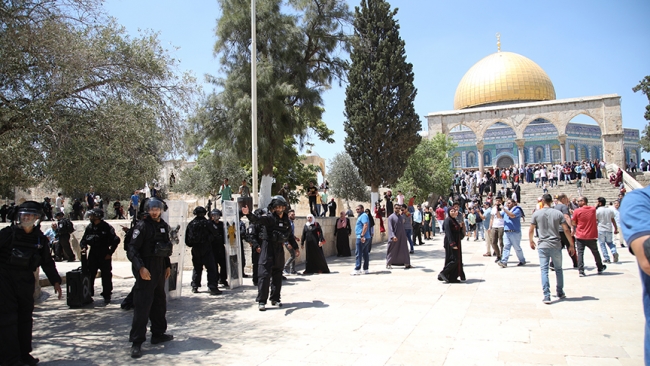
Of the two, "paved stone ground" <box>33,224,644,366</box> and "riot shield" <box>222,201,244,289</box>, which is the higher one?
"riot shield" <box>222,201,244,289</box>

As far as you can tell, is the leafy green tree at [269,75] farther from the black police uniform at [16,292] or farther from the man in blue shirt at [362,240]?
the black police uniform at [16,292]

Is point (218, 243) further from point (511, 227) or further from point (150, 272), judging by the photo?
point (511, 227)

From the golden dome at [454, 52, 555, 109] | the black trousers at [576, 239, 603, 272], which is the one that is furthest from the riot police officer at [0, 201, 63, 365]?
the golden dome at [454, 52, 555, 109]

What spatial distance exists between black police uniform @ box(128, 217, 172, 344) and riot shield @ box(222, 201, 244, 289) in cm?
361

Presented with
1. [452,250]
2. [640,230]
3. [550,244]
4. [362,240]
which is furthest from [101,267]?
[640,230]

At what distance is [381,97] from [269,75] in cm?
602

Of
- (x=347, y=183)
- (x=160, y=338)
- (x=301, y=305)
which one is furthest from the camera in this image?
(x=347, y=183)

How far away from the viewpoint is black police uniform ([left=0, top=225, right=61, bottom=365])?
449 centimetres

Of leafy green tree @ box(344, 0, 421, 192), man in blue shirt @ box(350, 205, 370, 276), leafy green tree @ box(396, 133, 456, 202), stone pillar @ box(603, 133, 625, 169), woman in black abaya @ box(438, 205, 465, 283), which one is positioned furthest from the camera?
stone pillar @ box(603, 133, 625, 169)

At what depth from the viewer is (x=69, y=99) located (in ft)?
23.1

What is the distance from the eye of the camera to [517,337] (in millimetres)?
5359

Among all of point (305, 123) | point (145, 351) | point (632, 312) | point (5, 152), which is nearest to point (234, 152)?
point (305, 123)

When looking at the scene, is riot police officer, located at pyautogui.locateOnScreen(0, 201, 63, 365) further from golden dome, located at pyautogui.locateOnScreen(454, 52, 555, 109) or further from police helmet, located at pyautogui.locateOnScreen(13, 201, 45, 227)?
golden dome, located at pyautogui.locateOnScreen(454, 52, 555, 109)

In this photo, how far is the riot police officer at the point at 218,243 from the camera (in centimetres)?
886
